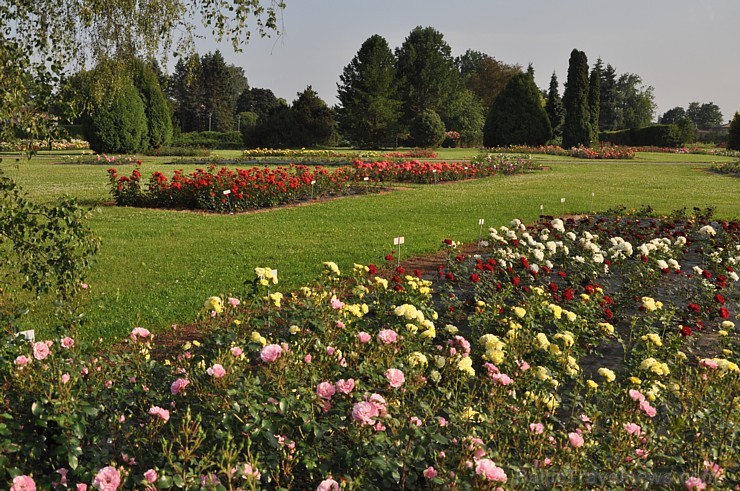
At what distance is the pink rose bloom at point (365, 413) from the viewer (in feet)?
6.58

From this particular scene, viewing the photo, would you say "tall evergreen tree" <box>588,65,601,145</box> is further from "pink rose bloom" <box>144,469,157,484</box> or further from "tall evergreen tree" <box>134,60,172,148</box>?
"pink rose bloom" <box>144,469,157,484</box>

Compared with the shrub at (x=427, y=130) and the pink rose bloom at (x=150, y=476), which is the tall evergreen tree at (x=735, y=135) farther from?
the pink rose bloom at (x=150, y=476)

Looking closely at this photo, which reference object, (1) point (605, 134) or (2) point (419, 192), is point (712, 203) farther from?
(1) point (605, 134)

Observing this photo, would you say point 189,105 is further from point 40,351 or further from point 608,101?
point 40,351

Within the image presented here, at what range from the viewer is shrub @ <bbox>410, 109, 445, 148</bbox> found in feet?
135

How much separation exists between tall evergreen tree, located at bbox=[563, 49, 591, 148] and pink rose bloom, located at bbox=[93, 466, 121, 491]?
3828 cm

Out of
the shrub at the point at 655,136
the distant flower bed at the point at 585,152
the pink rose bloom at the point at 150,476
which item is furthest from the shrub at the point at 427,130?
the pink rose bloom at the point at 150,476

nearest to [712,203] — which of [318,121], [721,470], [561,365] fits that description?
[561,365]

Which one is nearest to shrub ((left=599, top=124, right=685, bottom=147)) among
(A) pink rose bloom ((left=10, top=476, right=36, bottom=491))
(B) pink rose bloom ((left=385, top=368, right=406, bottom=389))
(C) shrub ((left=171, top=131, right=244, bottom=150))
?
(C) shrub ((left=171, top=131, right=244, bottom=150))

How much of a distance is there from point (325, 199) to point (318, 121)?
29.9 m

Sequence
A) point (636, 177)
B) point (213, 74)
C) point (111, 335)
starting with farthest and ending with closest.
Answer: point (213, 74) → point (636, 177) → point (111, 335)

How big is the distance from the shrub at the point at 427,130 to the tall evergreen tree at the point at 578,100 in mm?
9338

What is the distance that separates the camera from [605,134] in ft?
170

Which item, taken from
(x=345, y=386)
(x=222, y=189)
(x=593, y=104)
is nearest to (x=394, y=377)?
(x=345, y=386)
